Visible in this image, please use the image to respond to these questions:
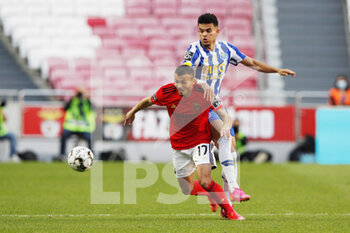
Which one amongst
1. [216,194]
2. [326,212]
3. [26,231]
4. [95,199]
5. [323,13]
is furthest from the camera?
[323,13]

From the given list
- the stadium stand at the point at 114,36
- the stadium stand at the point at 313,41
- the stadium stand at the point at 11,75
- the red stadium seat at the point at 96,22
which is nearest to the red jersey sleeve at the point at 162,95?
the stadium stand at the point at 114,36

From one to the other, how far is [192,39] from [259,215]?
1394cm

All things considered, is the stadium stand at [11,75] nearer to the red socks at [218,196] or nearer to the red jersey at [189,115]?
the red jersey at [189,115]

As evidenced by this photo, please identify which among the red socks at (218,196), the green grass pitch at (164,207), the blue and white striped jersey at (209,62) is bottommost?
the green grass pitch at (164,207)

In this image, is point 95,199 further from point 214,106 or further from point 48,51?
point 48,51

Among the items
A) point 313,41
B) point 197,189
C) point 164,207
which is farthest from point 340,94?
point 197,189

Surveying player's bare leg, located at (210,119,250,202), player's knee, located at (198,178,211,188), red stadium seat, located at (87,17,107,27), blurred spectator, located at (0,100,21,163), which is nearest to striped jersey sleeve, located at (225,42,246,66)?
player's bare leg, located at (210,119,250,202)

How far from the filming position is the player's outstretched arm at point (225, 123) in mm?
6738

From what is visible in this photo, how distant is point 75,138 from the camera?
55.2ft

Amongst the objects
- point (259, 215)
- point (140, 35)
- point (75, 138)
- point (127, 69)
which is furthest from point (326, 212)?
point (140, 35)

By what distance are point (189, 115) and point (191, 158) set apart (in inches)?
19.5

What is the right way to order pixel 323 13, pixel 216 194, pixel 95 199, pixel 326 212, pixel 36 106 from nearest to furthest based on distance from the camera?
pixel 216 194 < pixel 326 212 < pixel 95 199 < pixel 36 106 < pixel 323 13

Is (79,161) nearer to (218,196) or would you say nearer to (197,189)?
(197,189)

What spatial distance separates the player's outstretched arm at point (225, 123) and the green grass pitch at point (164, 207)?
0.95 m
